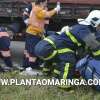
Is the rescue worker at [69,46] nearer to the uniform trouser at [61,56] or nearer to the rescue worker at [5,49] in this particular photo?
the uniform trouser at [61,56]

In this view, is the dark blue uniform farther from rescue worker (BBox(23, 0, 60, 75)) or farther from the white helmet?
rescue worker (BBox(23, 0, 60, 75))

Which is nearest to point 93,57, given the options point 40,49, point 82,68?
point 82,68

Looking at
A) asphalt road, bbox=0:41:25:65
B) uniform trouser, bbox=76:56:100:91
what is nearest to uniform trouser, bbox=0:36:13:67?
asphalt road, bbox=0:41:25:65

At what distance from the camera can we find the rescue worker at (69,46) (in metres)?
7.47

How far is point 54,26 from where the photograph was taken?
10617mm

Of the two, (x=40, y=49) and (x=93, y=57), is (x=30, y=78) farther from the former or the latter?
(x=93, y=57)

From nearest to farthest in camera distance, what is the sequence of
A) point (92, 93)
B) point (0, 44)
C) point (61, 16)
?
point (92, 93) < point (0, 44) < point (61, 16)

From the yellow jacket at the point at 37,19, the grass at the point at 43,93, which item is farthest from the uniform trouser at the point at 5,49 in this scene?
the grass at the point at 43,93

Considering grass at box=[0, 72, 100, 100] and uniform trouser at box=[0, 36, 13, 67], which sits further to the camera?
uniform trouser at box=[0, 36, 13, 67]

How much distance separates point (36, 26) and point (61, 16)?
4.32ft

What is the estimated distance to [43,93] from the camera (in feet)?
24.0

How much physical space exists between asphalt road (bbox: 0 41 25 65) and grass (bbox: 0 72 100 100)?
2.09m

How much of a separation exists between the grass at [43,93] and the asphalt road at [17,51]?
209 centimetres

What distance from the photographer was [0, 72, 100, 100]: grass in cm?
713
